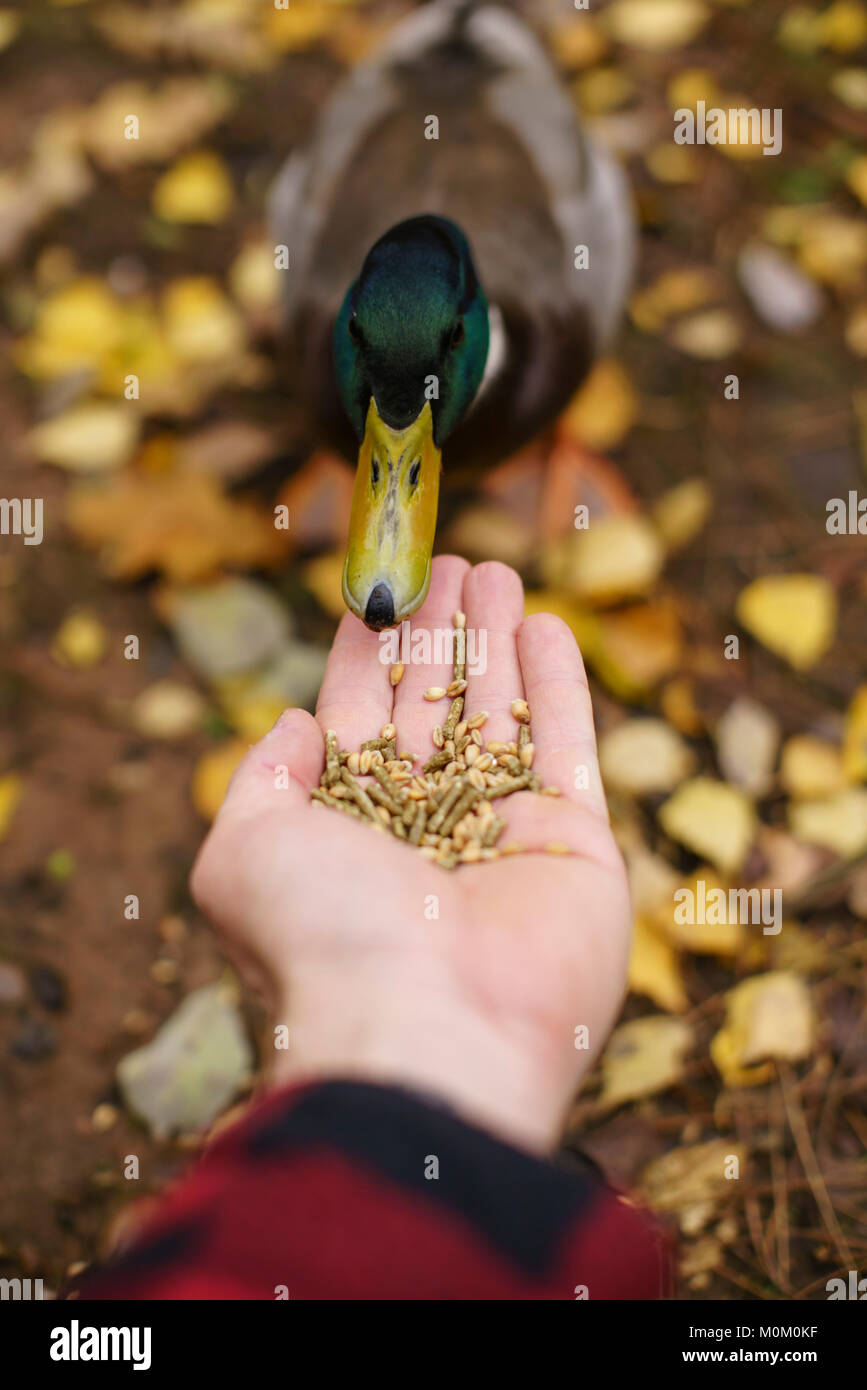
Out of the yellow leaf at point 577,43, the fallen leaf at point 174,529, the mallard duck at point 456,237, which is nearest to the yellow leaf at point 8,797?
the fallen leaf at point 174,529

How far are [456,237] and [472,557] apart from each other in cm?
81

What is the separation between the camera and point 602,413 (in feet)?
9.20

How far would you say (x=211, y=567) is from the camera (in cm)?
248

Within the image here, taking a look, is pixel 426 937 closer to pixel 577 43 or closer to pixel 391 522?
pixel 391 522

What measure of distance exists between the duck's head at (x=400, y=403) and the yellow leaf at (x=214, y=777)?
27.1 inches

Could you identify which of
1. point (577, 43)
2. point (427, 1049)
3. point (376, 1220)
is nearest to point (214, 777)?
point (427, 1049)

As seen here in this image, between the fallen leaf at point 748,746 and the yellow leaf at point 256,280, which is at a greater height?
the yellow leaf at point 256,280

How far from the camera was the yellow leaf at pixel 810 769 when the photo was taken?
2.19 m

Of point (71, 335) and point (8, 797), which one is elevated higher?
point (71, 335)

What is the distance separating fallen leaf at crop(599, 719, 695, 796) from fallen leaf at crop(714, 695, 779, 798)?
76 millimetres

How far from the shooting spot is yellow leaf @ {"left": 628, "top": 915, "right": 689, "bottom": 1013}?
6.35ft

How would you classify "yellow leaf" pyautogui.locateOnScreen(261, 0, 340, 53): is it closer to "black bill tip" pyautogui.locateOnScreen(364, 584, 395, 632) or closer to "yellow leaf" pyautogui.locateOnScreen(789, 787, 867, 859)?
"black bill tip" pyautogui.locateOnScreen(364, 584, 395, 632)

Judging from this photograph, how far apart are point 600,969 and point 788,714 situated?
124 centimetres

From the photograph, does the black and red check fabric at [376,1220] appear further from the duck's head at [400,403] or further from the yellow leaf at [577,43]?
the yellow leaf at [577,43]
